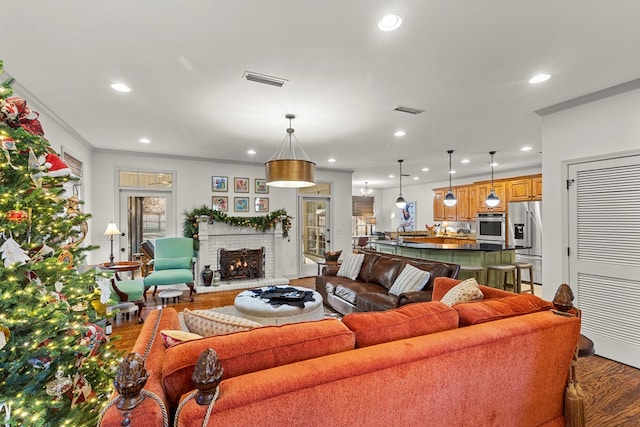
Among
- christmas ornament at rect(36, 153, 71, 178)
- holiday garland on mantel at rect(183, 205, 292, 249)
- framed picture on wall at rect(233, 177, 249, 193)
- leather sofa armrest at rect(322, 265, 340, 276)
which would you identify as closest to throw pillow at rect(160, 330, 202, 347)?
christmas ornament at rect(36, 153, 71, 178)

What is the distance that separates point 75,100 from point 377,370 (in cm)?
375

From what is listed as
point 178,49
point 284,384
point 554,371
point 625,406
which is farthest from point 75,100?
point 625,406

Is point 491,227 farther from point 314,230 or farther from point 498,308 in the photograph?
point 498,308

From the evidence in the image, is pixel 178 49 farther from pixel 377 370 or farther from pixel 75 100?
pixel 377 370

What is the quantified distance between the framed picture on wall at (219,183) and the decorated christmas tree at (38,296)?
462 centimetres

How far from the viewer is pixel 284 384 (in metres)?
1.03

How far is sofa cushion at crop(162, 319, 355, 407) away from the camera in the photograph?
1.03 m

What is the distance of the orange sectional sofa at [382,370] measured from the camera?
998 millimetres

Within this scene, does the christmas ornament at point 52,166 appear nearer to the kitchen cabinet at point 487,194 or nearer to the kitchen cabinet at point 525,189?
the kitchen cabinet at point 525,189

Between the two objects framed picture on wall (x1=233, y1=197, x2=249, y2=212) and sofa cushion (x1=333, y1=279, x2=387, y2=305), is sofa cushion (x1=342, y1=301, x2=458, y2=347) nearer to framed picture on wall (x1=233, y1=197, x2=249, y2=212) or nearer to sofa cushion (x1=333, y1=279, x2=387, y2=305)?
sofa cushion (x1=333, y1=279, x2=387, y2=305)

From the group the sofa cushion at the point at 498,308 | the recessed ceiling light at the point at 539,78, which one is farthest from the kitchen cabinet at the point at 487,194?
the sofa cushion at the point at 498,308

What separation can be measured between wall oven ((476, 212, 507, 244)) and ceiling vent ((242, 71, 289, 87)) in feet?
20.9

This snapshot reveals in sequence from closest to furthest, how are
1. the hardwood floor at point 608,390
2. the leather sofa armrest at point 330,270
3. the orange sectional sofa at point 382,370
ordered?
1. the orange sectional sofa at point 382,370
2. the hardwood floor at point 608,390
3. the leather sofa armrest at point 330,270

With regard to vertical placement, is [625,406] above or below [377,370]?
below
